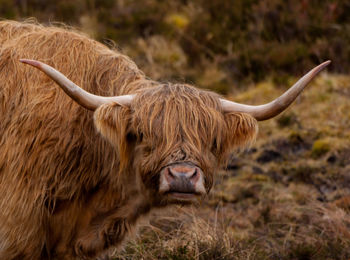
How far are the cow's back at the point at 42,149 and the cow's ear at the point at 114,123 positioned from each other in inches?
11.6

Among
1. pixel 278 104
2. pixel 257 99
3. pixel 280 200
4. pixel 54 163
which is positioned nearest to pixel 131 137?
pixel 54 163

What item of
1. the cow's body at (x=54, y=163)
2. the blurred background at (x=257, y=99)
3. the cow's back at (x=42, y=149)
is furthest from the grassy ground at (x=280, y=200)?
the cow's back at (x=42, y=149)

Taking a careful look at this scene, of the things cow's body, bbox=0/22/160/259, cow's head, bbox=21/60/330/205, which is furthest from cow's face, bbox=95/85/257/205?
cow's body, bbox=0/22/160/259

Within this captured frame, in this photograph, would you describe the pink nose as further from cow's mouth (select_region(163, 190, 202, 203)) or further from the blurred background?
the blurred background

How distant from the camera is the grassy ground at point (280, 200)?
18.1 feet

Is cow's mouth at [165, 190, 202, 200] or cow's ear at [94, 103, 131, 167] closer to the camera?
cow's mouth at [165, 190, 202, 200]

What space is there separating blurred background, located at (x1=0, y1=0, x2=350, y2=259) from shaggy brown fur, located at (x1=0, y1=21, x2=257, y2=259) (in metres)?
0.80

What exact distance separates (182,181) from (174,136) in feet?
1.11

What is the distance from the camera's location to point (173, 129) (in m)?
4.04

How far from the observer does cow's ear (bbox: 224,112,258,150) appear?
4.31 m

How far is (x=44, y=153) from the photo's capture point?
4527 millimetres

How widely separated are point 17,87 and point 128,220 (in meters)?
1.31

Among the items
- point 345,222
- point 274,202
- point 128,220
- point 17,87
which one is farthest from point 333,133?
point 17,87

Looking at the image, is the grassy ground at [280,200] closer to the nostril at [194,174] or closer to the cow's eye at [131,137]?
the cow's eye at [131,137]
